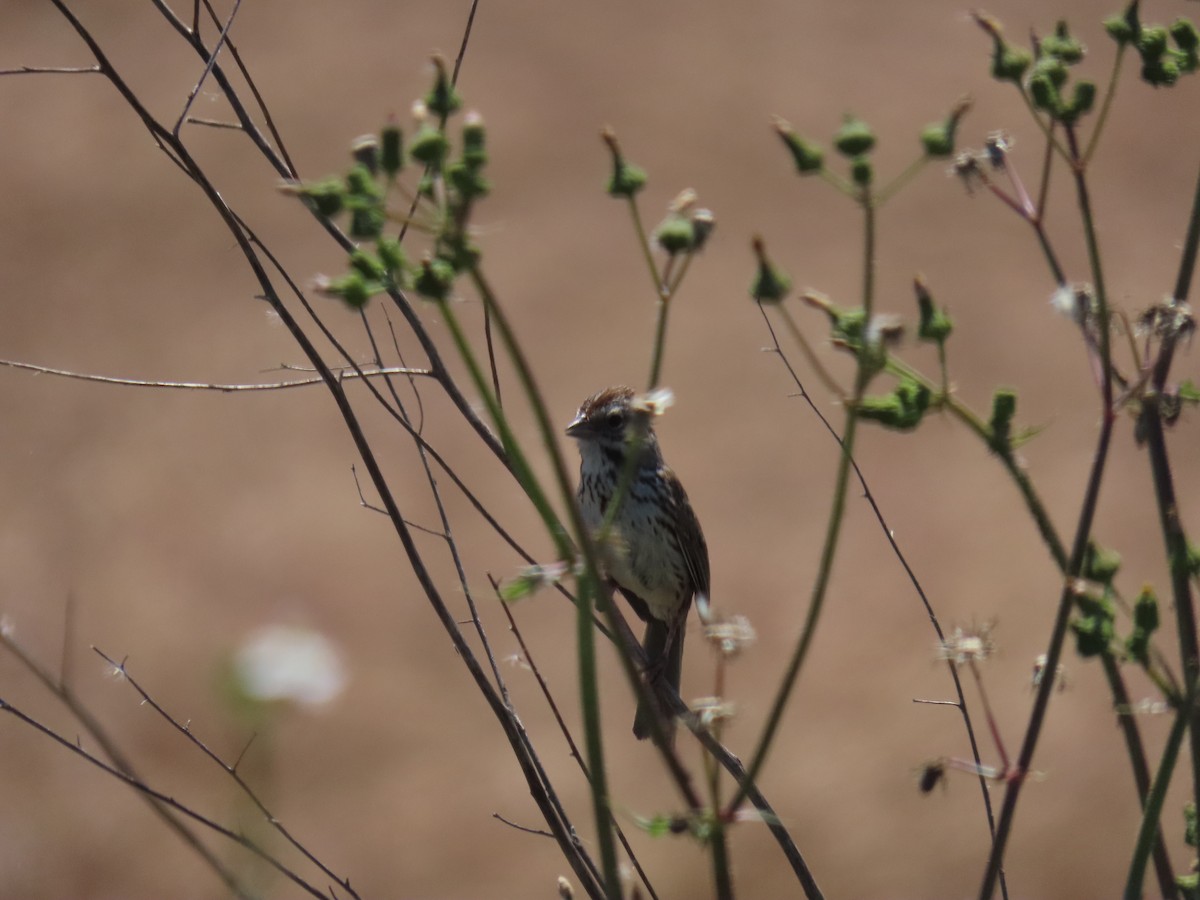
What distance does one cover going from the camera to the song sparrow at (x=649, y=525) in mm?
5559

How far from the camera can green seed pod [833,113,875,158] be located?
186 centimetres

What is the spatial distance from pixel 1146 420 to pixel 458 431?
1204 centimetres

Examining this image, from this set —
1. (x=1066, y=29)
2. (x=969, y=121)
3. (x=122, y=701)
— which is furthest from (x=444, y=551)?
(x=1066, y=29)

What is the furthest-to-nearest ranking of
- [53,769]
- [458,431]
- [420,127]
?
[458,431] < [53,769] < [420,127]

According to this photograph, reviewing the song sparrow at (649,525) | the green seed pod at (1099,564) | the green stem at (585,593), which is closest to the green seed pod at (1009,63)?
the green seed pod at (1099,564)

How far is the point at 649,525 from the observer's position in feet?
19.3

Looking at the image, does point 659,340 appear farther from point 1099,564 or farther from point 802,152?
point 1099,564

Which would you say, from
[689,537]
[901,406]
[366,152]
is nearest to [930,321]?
[901,406]

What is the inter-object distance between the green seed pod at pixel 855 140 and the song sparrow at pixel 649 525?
11.9ft

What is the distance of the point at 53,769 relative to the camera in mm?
11055

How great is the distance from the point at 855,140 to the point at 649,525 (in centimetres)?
409

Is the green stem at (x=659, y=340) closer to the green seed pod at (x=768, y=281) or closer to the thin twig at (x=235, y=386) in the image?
the green seed pod at (x=768, y=281)

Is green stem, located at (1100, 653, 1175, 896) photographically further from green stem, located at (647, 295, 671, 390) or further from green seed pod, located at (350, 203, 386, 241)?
green seed pod, located at (350, 203, 386, 241)

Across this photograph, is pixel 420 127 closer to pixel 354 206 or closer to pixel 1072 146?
pixel 354 206
